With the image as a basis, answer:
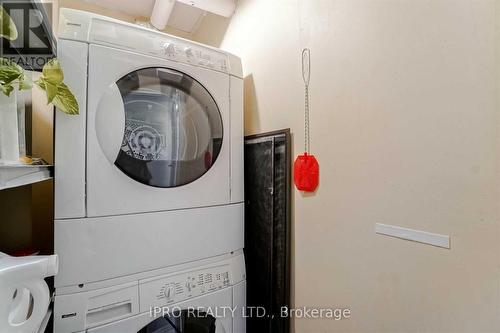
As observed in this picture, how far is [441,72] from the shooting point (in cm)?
65

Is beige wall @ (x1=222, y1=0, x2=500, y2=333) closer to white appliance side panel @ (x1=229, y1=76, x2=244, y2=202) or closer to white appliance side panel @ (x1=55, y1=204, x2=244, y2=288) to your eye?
white appliance side panel @ (x1=229, y1=76, x2=244, y2=202)

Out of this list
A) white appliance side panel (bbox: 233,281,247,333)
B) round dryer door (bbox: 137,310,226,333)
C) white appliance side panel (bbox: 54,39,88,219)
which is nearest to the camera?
white appliance side panel (bbox: 54,39,88,219)

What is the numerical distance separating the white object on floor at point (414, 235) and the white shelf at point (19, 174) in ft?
3.39

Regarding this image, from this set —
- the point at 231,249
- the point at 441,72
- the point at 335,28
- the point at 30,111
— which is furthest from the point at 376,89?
the point at 30,111

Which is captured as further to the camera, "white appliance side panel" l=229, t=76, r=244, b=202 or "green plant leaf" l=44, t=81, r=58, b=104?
"white appliance side panel" l=229, t=76, r=244, b=202

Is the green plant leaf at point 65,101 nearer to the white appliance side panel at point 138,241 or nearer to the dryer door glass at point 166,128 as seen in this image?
the dryer door glass at point 166,128

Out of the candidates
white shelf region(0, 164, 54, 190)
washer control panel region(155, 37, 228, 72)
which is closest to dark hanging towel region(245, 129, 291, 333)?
washer control panel region(155, 37, 228, 72)

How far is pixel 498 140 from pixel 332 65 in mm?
568

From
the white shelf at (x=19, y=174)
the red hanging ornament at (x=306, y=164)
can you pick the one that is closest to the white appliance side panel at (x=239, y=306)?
the red hanging ornament at (x=306, y=164)

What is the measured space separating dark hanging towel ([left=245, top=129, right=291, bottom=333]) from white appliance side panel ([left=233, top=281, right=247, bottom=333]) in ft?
0.34

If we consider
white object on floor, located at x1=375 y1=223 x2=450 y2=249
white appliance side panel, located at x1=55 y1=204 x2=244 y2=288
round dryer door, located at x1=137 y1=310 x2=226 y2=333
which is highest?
white object on floor, located at x1=375 y1=223 x2=450 y2=249

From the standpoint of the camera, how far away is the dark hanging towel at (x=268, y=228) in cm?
114

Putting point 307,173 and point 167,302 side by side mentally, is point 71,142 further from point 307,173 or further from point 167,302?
point 307,173

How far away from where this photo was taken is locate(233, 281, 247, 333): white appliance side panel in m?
1.20
